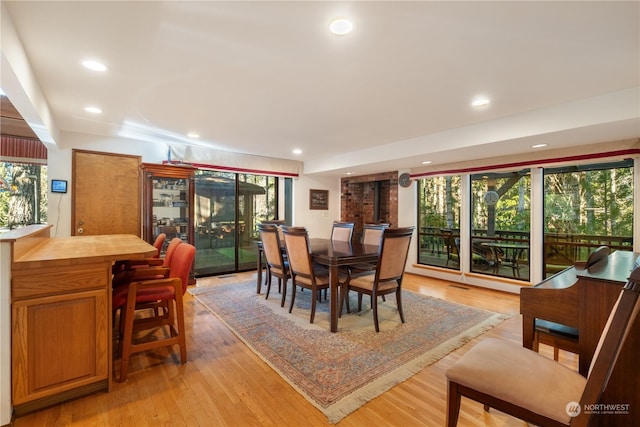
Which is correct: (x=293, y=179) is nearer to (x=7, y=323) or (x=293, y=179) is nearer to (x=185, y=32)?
(x=185, y=32)

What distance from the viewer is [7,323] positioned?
5.07ft

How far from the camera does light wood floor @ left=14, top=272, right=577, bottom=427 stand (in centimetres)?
162

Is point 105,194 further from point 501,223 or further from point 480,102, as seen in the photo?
point 501,223

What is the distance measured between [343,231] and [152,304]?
2.73 m

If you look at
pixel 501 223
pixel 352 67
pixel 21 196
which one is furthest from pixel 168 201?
pixel 501 223

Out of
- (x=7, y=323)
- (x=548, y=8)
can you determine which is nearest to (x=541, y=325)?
(x=548, y=8)

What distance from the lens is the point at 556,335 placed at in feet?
5.27

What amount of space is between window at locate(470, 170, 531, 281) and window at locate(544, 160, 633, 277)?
0.93 ft

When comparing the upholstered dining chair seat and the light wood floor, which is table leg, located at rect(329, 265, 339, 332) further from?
the upholstered dining chair seat

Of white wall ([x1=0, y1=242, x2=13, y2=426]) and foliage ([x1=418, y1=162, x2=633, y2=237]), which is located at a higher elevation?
foliage ([x1=418, y1=162, x2=633, y2=237])

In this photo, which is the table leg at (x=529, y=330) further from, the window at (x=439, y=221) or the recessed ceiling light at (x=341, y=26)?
the window at (x=439, y=221)

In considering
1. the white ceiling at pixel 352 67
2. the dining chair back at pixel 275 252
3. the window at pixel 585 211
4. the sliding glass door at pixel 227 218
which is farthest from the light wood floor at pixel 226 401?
the sliding glass door at pixel 227 218

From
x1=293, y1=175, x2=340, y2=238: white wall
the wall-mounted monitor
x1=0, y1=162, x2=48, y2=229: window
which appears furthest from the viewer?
x1=293, y1=175, x2=340, y2=238: white wall

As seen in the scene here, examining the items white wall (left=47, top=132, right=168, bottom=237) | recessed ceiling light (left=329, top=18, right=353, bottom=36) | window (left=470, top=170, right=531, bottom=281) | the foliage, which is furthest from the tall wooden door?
window (left=470, top=170, right=531, bottom=281)
